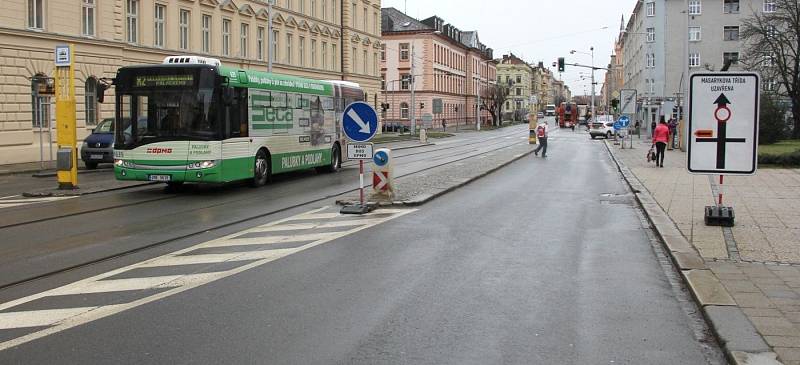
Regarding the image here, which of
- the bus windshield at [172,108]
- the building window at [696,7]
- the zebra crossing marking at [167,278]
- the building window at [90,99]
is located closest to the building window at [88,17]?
the building window at [90,99]

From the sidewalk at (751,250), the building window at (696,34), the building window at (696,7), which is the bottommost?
the sidewalk at (751,250)

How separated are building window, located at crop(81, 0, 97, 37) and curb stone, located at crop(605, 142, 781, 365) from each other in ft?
91.9

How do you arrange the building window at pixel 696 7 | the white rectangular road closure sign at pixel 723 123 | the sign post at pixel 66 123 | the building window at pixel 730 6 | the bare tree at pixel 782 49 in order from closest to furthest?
the white rectangular road closure sign at pixel 723 123
the sign post at pixel 66 123
the bare tree at pixel 782 49
the building window at pixel 730 6
the building window at pixel 696 7

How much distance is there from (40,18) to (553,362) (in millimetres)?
30104

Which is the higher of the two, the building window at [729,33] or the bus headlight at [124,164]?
the building window at [729,33]

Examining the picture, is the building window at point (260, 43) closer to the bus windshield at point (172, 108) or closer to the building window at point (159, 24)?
the building window at point (159, 24)

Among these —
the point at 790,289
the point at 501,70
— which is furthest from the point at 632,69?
the point at 790,289

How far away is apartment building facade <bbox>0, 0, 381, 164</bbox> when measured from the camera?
2866cm

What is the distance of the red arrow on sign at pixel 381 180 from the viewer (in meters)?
15.0

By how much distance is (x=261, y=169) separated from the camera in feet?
62.7

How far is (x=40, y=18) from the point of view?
98.0 ft

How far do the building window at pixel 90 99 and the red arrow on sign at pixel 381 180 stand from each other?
2156cm

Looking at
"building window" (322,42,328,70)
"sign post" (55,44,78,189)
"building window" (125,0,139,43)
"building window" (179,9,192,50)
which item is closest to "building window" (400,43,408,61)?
"building window" (322,42,328,70)

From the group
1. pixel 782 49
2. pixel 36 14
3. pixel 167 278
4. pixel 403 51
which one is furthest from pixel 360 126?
pixel 403 51
